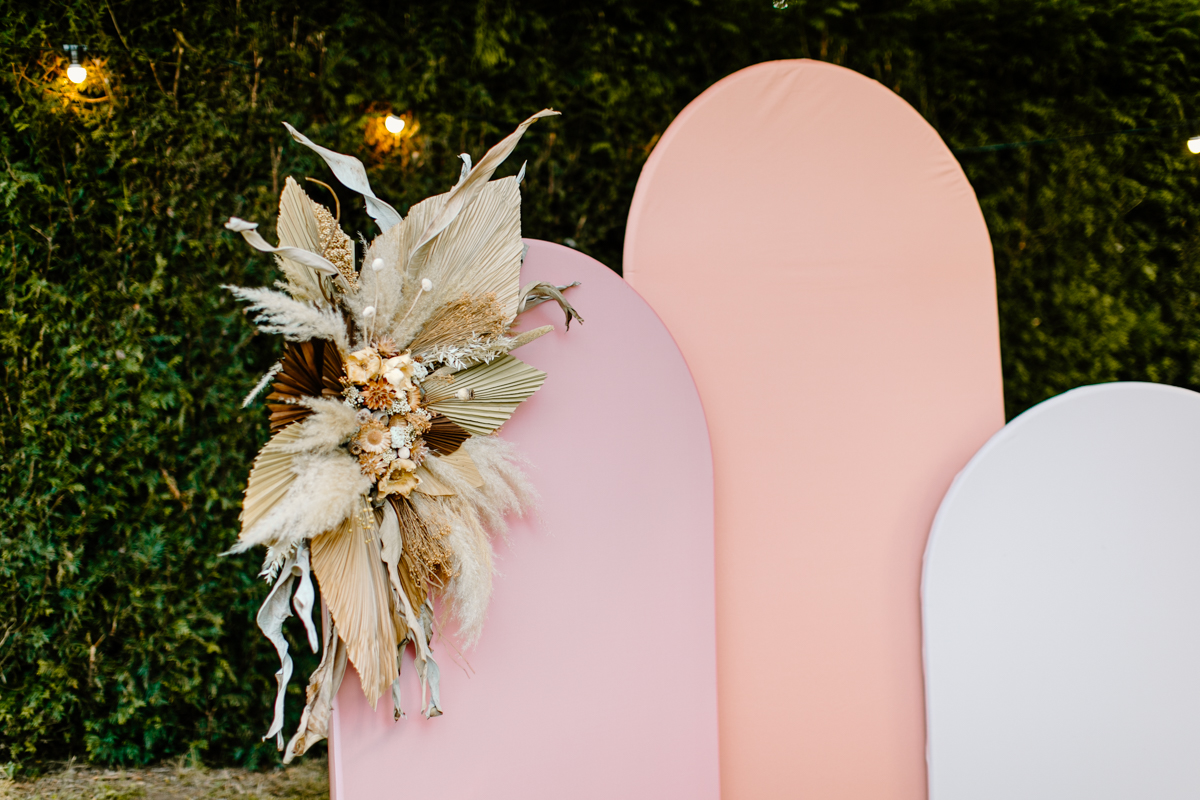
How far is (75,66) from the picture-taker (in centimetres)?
164

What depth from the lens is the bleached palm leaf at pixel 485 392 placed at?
1303 millimetres

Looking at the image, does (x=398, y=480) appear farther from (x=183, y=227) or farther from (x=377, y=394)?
(x=183, y=227)

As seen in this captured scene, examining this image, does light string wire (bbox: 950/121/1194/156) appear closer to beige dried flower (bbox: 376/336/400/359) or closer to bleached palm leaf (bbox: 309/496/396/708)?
beige dried flower (bbox: 376/336/400/359)

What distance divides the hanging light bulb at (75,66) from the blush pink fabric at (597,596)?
123cm

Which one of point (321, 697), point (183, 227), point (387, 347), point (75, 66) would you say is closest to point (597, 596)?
point (321, 697)

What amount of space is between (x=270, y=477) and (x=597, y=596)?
695 millimetres

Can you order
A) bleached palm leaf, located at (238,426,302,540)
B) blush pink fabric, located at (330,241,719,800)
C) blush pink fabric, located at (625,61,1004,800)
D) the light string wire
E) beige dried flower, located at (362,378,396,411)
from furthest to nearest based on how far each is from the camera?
the light string wire, blush pink fabric, located at (625,61,1004,800), blush pink fabric, located at (330,241,719,800), beige dried flower, located at (362,378,396,411), bleached palm leaf, located at (238,426,302,540)

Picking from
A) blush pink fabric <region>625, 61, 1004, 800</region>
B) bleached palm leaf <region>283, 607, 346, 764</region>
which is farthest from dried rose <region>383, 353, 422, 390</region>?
blush pink fabric <region>625, 61, 1004, 800</region>

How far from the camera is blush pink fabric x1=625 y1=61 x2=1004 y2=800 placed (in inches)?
62.9

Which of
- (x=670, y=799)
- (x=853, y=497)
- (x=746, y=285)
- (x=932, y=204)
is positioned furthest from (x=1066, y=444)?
(x=670, y=799)

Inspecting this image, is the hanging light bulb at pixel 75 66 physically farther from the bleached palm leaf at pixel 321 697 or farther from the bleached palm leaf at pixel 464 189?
the bleached palm leaf at pixel 321 697

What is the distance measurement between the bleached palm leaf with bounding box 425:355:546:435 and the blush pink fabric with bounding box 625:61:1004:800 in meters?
0.39

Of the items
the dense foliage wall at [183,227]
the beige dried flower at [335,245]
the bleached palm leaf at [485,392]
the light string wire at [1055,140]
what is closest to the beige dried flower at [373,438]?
the bleached palm leaf at [485,392]

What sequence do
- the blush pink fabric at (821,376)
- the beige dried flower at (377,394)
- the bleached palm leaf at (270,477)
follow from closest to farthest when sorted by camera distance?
the bleached palm leaf at (270,477), the beige dried flower at (377,394), the blush pink fabric at (821,376)
